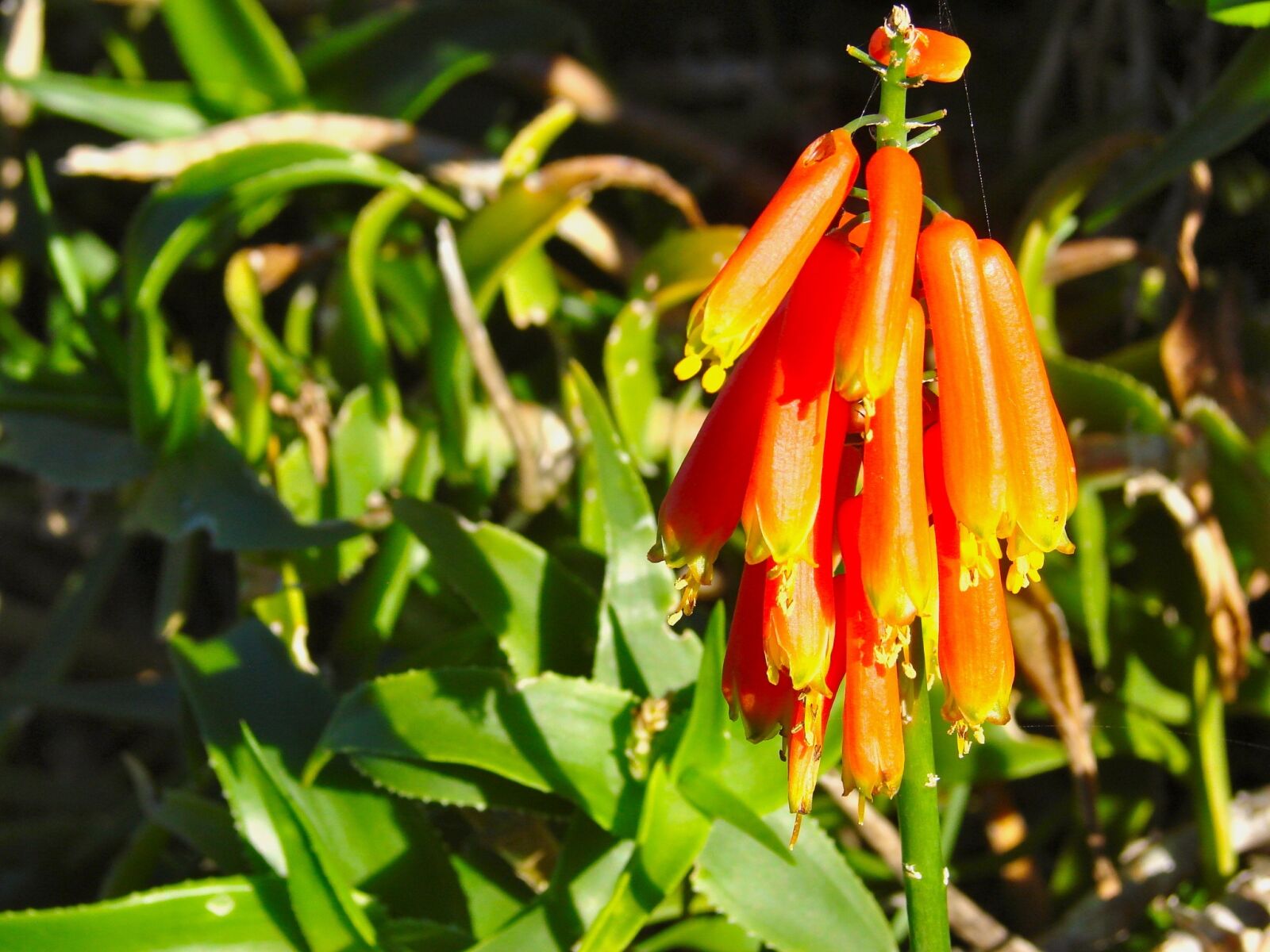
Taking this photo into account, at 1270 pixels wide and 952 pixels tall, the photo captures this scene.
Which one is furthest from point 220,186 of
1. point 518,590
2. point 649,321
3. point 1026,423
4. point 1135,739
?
point 1135,739

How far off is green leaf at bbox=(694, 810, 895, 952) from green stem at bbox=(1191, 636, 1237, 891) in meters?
0.60

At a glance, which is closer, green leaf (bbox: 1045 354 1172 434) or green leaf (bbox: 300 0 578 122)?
green leaf (bbox: 1045 354 1172 434)

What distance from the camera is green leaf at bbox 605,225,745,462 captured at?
186 cm

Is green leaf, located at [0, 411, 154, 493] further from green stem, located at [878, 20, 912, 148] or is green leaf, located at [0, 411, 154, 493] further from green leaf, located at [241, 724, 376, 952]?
green stem, located at [878, 20, 912, 148]

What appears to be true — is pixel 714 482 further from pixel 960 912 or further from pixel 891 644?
pixel 960 912

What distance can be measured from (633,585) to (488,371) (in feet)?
1.81

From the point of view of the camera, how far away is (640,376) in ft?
6.31

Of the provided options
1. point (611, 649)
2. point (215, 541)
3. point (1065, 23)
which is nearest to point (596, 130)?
point (1065, 23)

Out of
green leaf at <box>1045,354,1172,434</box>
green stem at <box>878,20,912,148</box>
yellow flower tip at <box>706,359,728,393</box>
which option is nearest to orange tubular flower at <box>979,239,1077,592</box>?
green stem at <box>878,20,912,148</box>

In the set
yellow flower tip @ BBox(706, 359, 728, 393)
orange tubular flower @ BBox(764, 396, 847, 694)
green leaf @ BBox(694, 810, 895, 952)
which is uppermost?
yellow flower tip @ BBox(706, 359, 728, 393)

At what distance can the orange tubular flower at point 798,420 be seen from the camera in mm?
860

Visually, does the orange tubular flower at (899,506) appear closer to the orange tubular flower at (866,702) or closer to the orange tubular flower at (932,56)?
the orange tubular flower at (866,702)

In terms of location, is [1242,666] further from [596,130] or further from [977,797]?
[596,130]

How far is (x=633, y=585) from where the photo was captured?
4.77 ft
